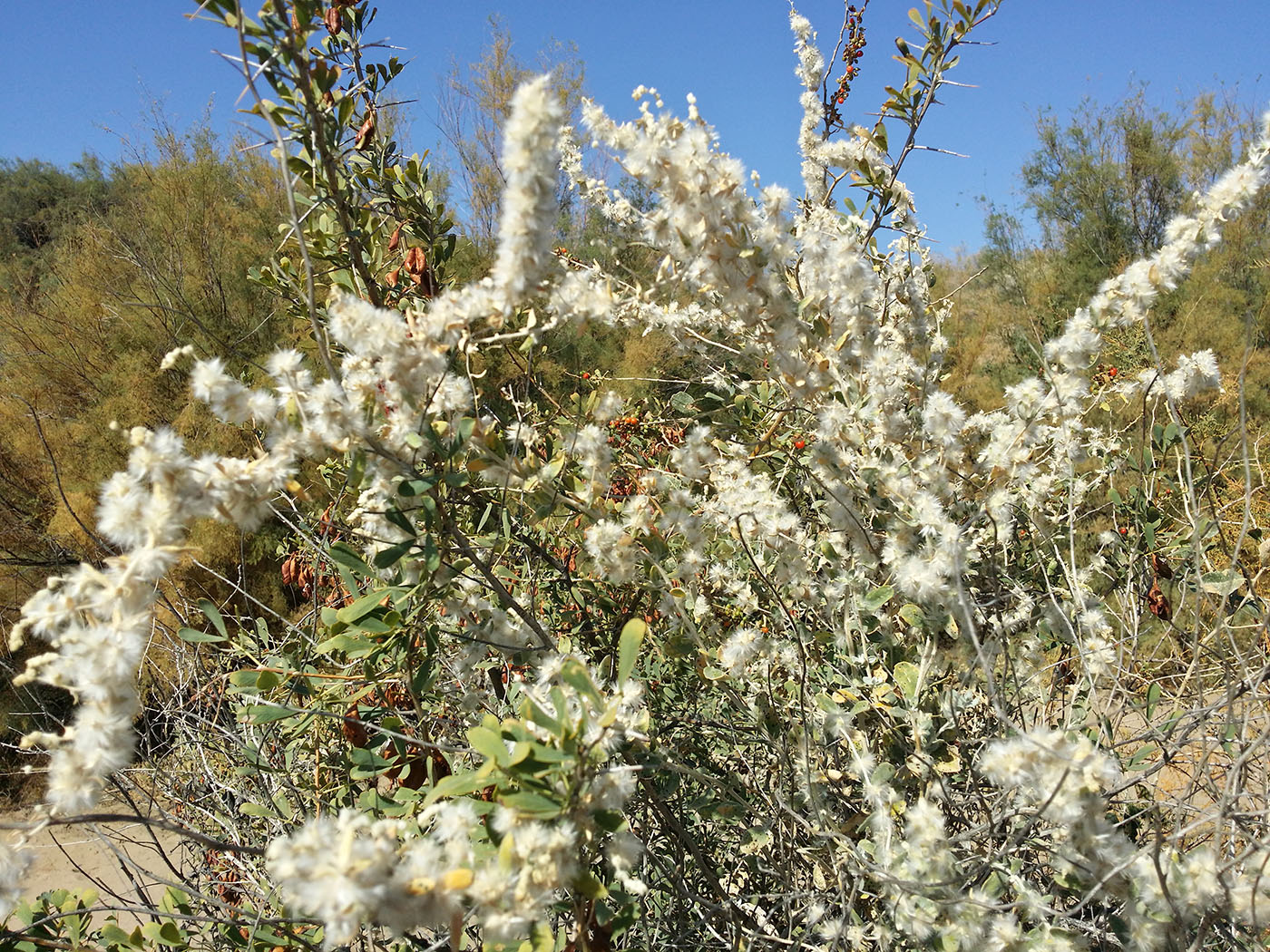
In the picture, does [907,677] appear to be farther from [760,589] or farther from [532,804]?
[532,804]

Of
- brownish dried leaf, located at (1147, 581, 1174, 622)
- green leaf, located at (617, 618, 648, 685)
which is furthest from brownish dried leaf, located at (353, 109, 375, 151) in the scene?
brownish dried leaf, located at (1147, 581, 1174, 622)

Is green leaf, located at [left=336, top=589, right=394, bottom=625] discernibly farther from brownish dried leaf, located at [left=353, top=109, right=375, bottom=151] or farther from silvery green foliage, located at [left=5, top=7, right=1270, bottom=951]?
brownish dried leaf, located at [left=353, top=109, right=375, bottom=151]

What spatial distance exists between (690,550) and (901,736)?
0.49 meters

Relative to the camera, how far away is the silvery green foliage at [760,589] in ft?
2.26

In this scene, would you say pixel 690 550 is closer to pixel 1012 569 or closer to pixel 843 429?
pixel 843 429

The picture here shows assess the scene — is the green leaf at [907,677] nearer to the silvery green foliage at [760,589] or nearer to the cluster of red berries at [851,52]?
the silvery green foliage at [760,589]

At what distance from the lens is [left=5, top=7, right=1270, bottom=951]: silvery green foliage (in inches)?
27.2

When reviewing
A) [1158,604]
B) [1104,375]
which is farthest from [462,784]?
[1104,375]

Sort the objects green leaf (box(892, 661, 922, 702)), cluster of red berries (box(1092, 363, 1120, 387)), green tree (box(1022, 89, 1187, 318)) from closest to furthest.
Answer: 1. green leaf (box(892, 661, 922, 702))
2. cluster of red berries (box(1092, 363, 1120, 387))
3. green tree (box(1022, 89, 1187, 318))

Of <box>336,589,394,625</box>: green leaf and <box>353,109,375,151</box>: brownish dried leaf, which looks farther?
<box>353,109,375,151</box>: brownish dried leaf

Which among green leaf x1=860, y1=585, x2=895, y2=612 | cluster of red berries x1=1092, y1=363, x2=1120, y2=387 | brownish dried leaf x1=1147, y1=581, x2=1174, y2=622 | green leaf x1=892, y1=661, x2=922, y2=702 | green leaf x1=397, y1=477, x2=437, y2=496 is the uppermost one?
cluster of red berries x1=1092, y1=363, x2=1120, y2=387

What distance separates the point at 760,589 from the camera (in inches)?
64.6

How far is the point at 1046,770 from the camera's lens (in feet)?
2.65

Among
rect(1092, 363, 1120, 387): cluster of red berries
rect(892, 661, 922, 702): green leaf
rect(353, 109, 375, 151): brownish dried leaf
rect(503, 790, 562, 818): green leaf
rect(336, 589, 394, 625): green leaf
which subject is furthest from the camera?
rect(1092, 363, 1120, 387): cluster of red berries
